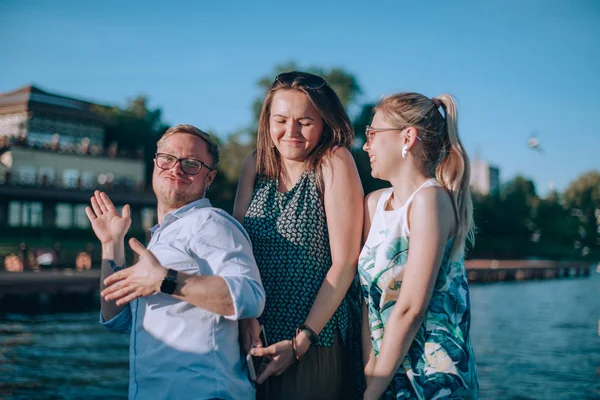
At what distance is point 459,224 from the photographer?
2.51m

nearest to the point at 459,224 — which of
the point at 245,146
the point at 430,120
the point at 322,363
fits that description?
Result: the point at 430,120

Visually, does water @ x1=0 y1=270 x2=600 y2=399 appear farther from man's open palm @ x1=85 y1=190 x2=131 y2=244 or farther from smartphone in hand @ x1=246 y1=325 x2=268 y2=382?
smartphone in hand @ x1=246 y1=325 x2=268 y2=382

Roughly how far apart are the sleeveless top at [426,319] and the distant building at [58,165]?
3591 cm

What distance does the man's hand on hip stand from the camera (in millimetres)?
2363

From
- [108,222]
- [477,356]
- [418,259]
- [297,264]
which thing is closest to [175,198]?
[108,222]

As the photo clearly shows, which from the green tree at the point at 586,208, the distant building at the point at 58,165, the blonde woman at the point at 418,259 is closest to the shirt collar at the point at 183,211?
the blonde woman at the point at 418,259

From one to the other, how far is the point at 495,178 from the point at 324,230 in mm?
141889

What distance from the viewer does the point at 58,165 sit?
41656 mm

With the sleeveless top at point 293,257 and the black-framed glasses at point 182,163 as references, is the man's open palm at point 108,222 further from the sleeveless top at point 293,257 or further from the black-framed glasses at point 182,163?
the sleeveless top at point 293,257

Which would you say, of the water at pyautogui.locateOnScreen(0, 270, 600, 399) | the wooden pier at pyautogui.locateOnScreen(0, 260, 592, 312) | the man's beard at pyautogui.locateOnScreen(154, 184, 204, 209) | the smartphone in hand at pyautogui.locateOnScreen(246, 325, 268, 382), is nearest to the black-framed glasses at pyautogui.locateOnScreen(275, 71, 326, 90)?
the man's beard at pyautogui.locateOnScreen(154, 184, 204, 209)

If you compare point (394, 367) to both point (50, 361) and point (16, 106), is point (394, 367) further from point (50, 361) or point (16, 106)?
point (16, 106)

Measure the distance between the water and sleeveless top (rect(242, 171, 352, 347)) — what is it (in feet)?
31.5

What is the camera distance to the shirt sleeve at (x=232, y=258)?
233 cm

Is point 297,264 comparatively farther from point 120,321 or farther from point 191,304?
point 120,321
